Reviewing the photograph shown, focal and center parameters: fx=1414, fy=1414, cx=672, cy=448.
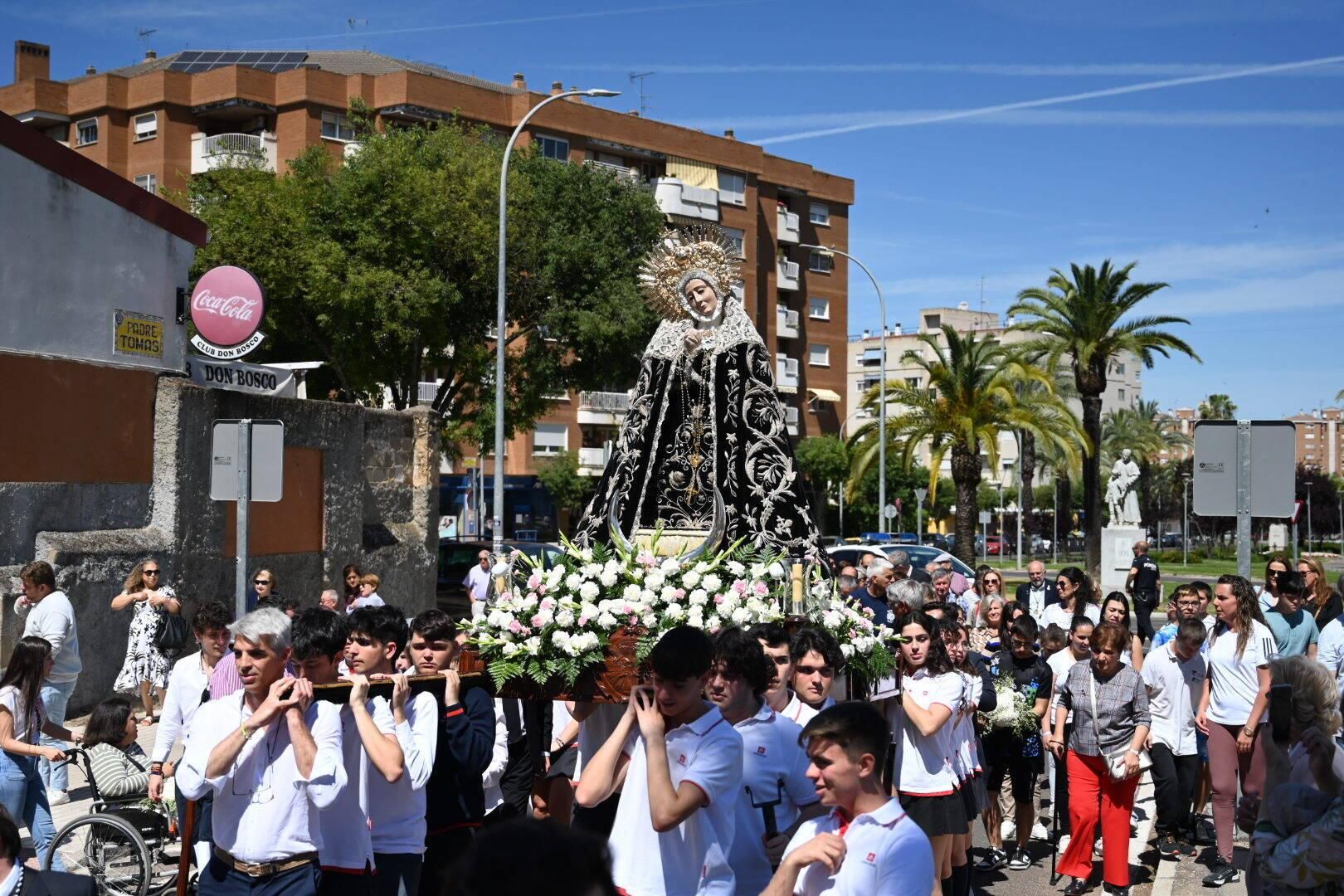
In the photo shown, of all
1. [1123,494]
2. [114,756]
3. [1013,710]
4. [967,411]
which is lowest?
[114,756]

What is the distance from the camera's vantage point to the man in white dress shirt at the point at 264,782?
5074mm

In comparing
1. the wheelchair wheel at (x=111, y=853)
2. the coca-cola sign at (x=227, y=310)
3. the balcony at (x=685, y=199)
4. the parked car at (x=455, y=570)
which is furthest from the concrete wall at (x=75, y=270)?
the balcony at (x=685, y=199)

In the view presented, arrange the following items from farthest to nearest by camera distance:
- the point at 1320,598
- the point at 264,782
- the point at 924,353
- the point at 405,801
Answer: the point at 924,353, the point at 1320,598, the point at 405,801, the point at 264,782

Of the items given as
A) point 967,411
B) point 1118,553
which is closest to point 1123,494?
point 1118,553

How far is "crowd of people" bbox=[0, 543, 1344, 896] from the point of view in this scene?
14.2 feet

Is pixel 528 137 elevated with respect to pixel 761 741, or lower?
elevated

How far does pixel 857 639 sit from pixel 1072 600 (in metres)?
5.75

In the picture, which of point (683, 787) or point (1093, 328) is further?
point (1093, 328)

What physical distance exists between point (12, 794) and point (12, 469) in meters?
8.05

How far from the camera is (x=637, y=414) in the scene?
42.7 ft

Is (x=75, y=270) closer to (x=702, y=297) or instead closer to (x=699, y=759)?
(x=702, y=297)

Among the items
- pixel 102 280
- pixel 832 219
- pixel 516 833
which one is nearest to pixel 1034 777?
pixel 516 833

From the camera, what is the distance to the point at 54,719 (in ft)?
35.9

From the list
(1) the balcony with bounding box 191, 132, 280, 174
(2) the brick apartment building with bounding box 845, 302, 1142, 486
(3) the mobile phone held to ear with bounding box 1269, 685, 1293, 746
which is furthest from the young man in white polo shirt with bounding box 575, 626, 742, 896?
(2) the brick apartment building with bounding box 845, 302, 1142, 486
